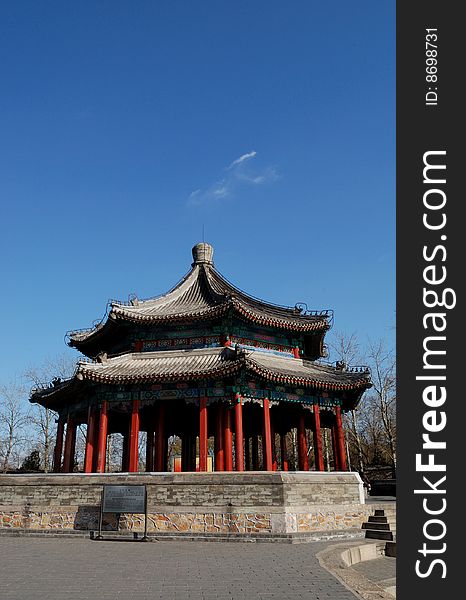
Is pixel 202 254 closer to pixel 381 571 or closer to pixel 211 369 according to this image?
pixel 211 369

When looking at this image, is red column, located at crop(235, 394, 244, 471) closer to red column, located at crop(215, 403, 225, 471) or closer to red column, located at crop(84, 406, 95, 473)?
red column, located at crop(215, 403, 225, 471)

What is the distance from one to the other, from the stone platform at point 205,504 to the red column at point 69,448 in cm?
457

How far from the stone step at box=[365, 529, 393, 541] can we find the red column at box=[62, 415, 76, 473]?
517 inches

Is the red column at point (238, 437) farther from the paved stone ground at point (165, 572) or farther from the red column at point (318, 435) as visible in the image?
the paved stone ground at point (165, 572)

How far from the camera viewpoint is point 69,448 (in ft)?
72.2

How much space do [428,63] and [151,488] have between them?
45.9ft

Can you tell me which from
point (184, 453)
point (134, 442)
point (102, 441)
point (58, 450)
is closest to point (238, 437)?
point (134, 442)

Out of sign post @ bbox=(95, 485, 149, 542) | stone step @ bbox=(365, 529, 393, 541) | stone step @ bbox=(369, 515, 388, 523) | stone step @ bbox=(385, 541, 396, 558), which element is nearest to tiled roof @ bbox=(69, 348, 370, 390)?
sign post @ bbox=(95, 485, 149, 542)

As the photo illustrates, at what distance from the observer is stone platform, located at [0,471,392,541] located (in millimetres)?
14617

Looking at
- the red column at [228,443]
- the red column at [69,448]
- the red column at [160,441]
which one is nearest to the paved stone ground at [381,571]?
the red column at [228,443]

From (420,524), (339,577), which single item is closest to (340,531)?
(339,577)

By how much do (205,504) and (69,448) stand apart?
382 inches

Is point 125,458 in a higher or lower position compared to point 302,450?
lower

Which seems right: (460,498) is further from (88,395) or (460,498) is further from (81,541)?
(88,395)
